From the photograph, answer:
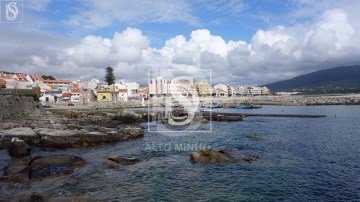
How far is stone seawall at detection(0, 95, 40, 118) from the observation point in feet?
183

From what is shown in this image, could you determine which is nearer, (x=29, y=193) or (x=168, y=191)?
(x=29, y=193)

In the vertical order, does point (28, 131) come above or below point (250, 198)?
above

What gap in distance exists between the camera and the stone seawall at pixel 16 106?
5572cm

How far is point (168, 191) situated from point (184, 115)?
59.8 metres

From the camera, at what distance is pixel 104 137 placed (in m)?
40.2

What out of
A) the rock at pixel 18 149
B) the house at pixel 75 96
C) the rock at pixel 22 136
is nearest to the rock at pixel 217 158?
the rock at pixel 18 149

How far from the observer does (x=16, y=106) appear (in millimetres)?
58969

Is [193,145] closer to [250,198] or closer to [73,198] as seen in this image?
[250,198]

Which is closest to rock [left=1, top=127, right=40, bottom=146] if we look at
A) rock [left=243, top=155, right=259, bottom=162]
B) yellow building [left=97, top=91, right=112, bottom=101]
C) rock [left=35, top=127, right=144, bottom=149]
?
rock [left=35, top=127, right=144, bottom=149]

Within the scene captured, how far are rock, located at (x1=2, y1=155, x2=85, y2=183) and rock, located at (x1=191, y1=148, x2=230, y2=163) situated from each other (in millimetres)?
11036

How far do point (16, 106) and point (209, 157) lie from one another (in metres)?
45.9

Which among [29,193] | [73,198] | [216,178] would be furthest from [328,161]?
[29,193]

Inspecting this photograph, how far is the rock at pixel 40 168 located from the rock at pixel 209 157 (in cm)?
1104

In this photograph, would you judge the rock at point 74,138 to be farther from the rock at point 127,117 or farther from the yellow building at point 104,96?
the yellow building at point 104,96
